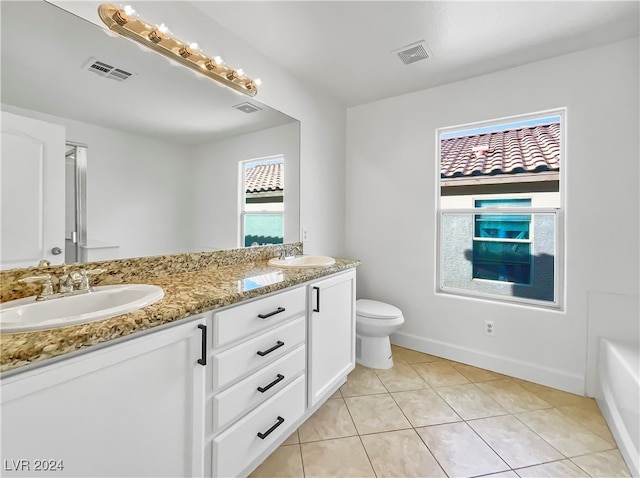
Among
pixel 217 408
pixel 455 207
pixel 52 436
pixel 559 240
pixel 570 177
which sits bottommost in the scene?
pixel 217 408

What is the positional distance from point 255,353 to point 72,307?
690 millimetres

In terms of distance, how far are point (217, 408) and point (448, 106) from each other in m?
2.67

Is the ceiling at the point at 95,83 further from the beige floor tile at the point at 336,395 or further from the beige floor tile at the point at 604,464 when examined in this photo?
the beige floor tile at the point at 604,464

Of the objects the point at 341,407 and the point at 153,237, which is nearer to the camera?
the point at 153,237

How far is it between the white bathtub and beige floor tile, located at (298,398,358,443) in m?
1.30

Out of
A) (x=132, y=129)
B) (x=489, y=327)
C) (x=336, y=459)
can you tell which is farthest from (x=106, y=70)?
(x=489, y=327)

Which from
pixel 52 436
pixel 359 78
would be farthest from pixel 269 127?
pixel 52 436

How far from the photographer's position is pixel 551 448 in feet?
4.82

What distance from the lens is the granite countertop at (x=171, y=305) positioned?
0.63m

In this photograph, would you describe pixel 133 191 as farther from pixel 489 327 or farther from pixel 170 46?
pixel 489 327

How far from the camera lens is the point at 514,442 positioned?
59.4 inches

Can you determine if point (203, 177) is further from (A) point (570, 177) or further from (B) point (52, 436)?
(A) point (570, 177)

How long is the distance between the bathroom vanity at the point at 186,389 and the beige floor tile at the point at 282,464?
6 centimetres

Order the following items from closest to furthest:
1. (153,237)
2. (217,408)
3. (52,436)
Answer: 1. (52,436)
2. (217,408)
3. (153,237)
